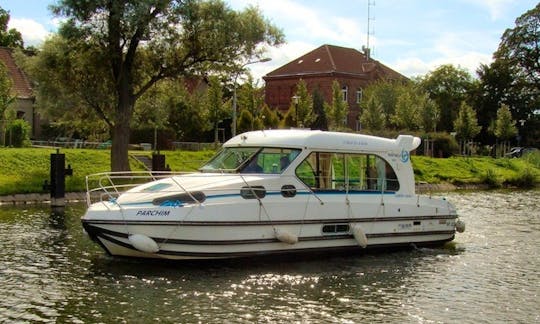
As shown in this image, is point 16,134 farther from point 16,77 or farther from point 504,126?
point 504,126

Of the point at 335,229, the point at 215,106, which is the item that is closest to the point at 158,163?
the point at 335,229

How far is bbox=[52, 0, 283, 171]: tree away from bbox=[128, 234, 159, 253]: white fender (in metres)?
18.5

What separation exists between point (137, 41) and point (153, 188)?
18142 mm

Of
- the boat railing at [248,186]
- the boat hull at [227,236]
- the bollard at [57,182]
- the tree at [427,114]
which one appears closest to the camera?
the boat hull at [227,236]

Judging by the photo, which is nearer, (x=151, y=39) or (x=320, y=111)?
(x=151, y=39)

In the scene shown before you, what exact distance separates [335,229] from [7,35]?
206ft

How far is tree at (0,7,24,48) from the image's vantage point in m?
67.7

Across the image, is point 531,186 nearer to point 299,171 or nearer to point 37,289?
point 299,171

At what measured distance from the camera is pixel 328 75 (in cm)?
7988

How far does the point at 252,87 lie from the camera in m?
63.4

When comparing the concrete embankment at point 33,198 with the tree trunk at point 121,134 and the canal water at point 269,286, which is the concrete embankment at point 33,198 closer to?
the tree trunk at point 121,134

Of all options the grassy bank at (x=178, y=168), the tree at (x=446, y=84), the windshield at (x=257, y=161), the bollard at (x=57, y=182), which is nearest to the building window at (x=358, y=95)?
the tree at (x=446, y=84)

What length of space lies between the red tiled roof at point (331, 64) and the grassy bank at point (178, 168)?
104 feet

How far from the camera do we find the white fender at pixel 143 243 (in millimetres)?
13664
